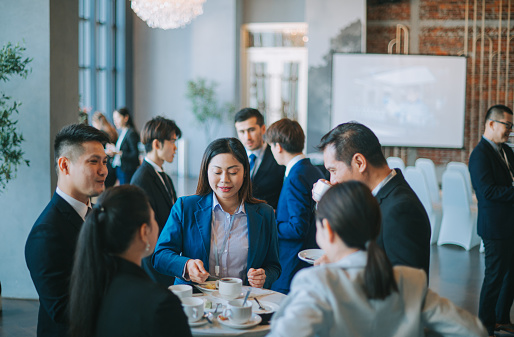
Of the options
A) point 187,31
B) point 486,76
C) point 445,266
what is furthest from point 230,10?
point 445,266

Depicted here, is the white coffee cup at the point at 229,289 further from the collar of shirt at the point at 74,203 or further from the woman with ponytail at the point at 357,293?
the woman with ponytail at the point at 357,293

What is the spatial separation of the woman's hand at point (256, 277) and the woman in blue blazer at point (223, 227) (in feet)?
0.16

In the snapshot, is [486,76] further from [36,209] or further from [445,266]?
[36,209]

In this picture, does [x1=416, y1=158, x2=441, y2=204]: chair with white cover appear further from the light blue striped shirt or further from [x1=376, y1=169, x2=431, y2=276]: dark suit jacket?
[x1=376, y1=169, x2=431, y2=276]: dark suit jacket

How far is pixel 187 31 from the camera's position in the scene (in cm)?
1430

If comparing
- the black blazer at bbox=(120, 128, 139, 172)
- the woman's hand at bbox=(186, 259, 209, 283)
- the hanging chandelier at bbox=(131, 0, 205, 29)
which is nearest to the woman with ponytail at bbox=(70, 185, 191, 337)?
the woman's hand at bbox=(186, 259, 209, 283)

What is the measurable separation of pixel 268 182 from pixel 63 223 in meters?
2.36

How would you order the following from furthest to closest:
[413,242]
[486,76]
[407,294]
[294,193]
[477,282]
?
[486,76] < [477,282] < [294,193] < [413,242] < [407,294]

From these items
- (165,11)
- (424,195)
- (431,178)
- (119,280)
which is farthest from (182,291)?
(431,178)

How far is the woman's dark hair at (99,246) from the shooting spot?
1.78 m

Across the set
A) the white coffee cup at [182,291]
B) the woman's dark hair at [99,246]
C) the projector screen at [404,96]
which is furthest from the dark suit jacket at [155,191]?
the projector screen at [404,96]

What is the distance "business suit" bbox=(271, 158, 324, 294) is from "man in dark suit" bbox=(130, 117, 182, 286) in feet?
2.76

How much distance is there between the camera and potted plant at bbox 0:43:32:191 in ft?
15.6

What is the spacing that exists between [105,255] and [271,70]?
40.3 ft
